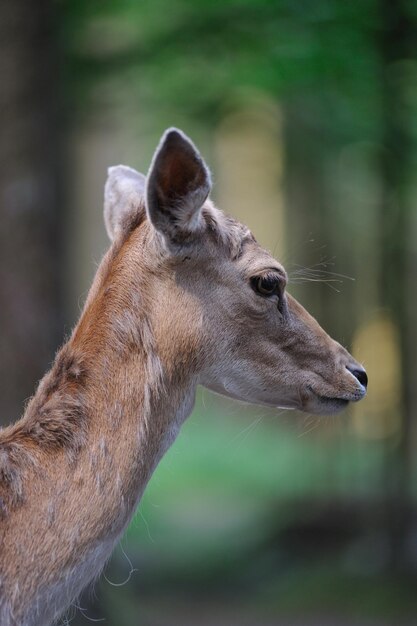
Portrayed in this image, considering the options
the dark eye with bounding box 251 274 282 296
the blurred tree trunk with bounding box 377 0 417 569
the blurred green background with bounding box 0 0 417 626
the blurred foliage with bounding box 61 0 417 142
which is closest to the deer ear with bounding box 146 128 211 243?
the dark eye with bounding box 251 274 282 296

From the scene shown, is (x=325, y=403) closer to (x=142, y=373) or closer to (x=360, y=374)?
(x=360, y=374)

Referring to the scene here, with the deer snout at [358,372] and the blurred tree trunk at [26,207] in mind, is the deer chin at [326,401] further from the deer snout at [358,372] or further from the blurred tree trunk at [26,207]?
the blurred tree trunk at [26,207]

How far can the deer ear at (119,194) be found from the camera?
5004mm

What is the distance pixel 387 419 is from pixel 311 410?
831 cm

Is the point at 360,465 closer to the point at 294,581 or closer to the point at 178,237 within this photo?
the point at 294,581

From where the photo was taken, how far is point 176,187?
13.9ft

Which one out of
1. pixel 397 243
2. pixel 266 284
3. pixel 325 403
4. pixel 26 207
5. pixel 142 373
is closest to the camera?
pixel 142 373

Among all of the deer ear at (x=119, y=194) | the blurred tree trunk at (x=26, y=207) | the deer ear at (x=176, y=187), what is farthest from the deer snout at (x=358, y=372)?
the blurred tree trunk at (x=26, y=207)

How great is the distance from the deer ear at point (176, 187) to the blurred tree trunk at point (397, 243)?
5908 millimetres

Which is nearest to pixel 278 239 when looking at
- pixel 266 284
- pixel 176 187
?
pixel 266 284

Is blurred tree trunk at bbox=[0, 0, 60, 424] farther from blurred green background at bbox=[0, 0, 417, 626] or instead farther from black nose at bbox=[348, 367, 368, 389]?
black nose at bbox=[348, 367, 368, 389]

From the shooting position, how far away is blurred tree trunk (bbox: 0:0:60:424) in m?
7.80

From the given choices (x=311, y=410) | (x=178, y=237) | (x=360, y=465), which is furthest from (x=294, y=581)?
(x=178, y=237)

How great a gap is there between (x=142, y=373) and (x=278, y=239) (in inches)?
184
